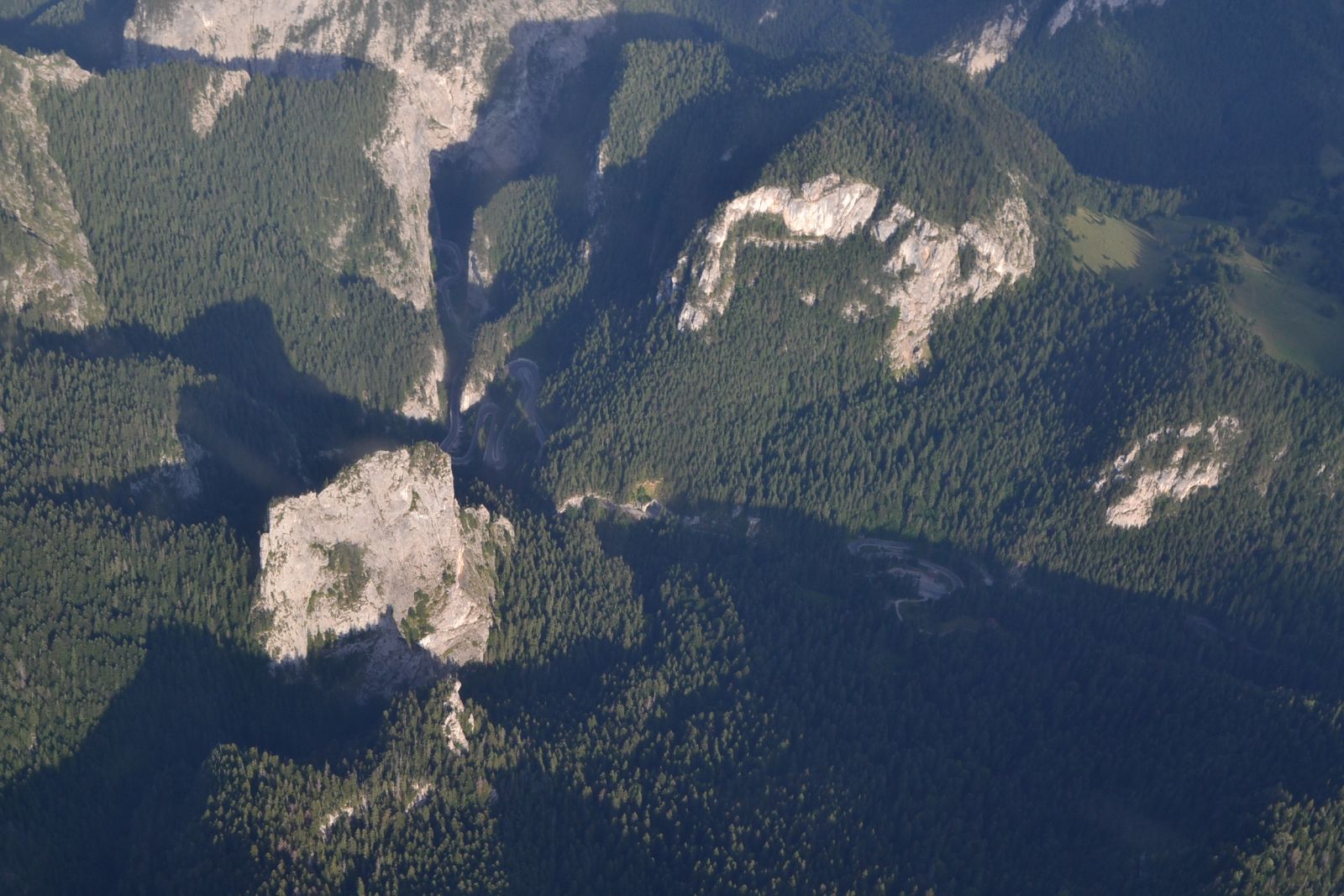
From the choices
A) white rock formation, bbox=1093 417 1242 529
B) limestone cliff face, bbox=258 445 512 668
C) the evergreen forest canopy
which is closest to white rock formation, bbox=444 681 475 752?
the evergreen forest canopy

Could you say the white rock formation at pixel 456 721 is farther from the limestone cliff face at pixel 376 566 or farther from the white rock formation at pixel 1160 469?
the white rock formation at pixel 1160 469

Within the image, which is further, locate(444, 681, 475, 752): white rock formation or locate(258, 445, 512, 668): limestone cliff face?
locate(258, 445, 512, 668): limestone cliff face

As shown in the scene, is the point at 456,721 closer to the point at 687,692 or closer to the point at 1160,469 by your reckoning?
the point at 687,692

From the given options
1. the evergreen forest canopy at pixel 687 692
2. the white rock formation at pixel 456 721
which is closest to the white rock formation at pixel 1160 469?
the evergreen forest canopy at pixel 687 692

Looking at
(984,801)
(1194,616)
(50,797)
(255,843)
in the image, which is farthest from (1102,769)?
(50,797)

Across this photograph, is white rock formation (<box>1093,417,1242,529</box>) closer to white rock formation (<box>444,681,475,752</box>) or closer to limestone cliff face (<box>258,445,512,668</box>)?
limestone cliff face (<box>258,445,512,668</box>)

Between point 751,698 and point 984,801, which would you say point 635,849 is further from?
point 984,801
